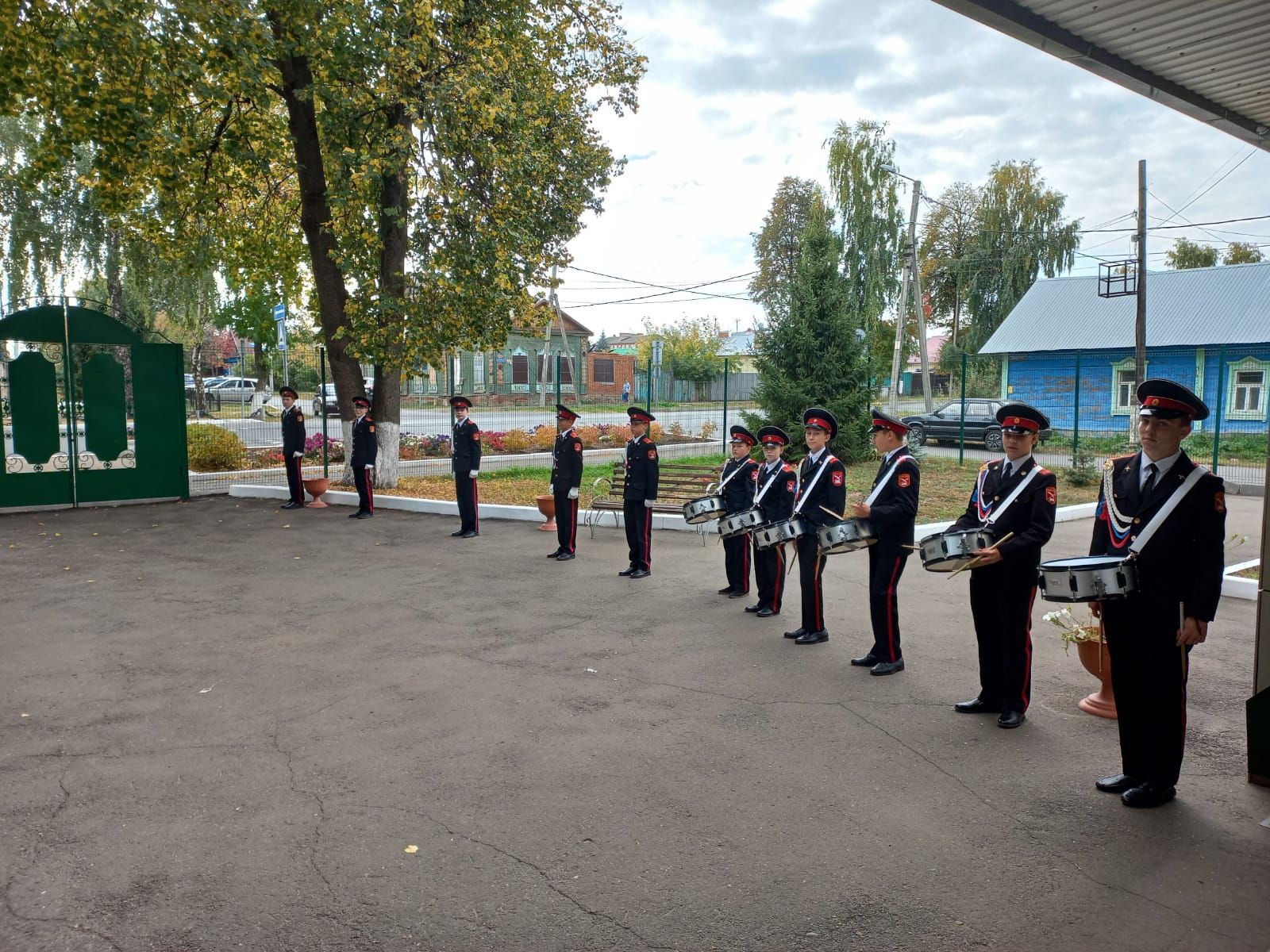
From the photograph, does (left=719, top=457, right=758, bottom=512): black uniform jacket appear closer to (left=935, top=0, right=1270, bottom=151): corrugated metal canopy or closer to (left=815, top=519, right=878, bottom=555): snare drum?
(left=815, top=519, right=878, bottom=555): snare drum

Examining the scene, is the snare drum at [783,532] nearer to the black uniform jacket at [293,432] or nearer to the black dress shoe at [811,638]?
the black dress shoe at [811,638]

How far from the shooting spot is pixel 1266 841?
12.6 ft

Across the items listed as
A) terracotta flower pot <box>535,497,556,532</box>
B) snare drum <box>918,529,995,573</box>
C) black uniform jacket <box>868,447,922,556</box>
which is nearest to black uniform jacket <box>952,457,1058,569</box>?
snare drum <box>918,529,995,573</box>

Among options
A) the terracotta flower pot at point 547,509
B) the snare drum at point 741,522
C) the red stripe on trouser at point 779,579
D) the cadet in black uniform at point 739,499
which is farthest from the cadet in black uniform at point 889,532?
the terracotta flower pot at point 547,509

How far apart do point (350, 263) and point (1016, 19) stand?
13.0 metres

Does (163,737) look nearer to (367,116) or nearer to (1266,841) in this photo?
(1266,841)

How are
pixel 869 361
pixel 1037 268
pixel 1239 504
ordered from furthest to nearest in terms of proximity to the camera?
pixel 1037 268
pixel 869 361
pixel 1239 504

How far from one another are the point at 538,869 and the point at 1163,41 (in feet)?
17.7

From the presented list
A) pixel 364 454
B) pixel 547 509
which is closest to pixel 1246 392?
pixel 547 509

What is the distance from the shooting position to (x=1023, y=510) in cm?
521

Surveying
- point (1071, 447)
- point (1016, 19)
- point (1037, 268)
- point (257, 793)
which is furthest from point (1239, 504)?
point (1037, 268)

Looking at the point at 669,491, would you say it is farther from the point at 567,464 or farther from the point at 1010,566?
the point at 1010,566

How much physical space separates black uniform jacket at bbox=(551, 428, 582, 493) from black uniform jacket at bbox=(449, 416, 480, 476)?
5.54 ft

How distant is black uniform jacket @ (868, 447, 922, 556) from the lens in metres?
6.08
